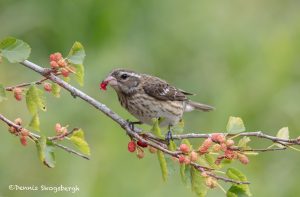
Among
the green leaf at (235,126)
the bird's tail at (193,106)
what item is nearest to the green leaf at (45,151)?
the green leaf at (235,126)

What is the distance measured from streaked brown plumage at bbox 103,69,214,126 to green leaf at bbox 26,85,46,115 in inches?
80.6

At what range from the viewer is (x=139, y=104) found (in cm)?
694

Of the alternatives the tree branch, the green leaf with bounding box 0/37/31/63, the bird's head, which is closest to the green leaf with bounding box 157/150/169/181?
the tree branch

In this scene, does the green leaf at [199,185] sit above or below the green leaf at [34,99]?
above

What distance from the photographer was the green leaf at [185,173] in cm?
469

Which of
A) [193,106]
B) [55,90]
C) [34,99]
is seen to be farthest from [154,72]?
[34,99]

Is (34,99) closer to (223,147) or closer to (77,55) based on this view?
(77,55)

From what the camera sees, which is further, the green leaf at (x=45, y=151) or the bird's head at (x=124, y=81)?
the bird's head at (x=124, y=81)

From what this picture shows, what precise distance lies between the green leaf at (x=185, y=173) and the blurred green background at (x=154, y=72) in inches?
104

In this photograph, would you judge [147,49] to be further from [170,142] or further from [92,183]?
[170,142]

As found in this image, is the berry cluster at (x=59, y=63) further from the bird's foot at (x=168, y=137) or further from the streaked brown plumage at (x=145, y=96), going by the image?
the streaked brown plumage at (x=145, y=96)

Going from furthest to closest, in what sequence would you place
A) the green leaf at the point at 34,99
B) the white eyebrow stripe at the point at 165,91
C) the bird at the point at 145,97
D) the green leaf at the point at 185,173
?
the white eyebrow stripe at the point at 165,91, the bird at the point at 145,97, the green leaf at the point at 185,173, the green leaf at the point at 34,99

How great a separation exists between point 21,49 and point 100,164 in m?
3.22

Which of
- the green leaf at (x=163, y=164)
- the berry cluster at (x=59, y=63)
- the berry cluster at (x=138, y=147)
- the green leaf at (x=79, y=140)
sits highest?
the berry cluster at (x=138, y=147)
